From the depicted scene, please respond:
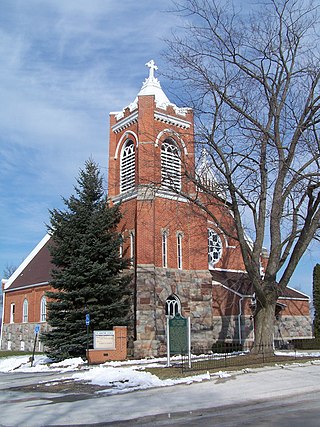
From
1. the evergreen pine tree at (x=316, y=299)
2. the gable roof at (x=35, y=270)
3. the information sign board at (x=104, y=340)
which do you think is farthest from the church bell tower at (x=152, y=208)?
the gable roof at (x=35, y=270)

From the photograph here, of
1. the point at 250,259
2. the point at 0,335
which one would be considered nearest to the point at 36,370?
the point at 250,259

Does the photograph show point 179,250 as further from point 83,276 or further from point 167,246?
point 83,276

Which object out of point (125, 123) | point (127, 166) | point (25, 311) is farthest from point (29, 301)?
point (125, 123)

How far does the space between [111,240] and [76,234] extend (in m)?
1.93

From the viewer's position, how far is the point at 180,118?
103 ft

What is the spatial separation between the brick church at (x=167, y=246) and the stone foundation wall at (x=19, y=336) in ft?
46.3

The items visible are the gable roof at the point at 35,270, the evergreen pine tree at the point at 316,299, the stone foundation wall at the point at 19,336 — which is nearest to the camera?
the evergreen pine tree at the point at 316,299

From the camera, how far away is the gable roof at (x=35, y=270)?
41697 millimetres

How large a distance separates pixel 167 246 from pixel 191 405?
17.8 meters

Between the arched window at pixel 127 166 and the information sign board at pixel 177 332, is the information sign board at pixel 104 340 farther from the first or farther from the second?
the arched window at pixel 127 166

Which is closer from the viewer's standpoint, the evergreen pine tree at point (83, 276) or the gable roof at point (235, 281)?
the evergreen pine tree at point (83, 276)

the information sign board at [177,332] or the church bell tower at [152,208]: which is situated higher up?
the church bell tower at [152,208]

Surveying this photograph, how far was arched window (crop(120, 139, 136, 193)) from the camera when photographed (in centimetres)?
3073

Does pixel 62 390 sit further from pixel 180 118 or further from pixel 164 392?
pixel 180 118
